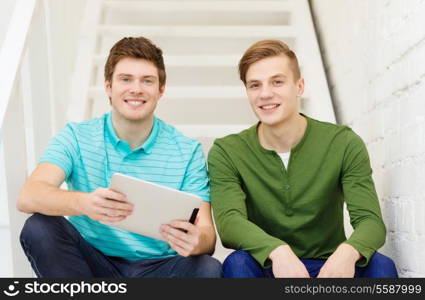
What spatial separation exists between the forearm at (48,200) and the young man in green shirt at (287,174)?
0.42 m

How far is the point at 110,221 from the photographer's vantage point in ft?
5.70

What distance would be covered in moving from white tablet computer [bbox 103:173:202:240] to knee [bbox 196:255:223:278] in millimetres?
129

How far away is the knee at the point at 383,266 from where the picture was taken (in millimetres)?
1777

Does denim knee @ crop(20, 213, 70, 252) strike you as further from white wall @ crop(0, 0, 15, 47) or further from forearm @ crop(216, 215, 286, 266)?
white wall @ crop(0, 0, 15, 47)

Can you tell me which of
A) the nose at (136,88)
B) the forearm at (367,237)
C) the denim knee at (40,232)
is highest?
the nose at (136,88)

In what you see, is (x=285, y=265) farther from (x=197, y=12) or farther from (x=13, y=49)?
(x=197, y=12)

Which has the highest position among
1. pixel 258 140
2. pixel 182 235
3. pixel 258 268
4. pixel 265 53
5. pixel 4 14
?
pixel 4 14

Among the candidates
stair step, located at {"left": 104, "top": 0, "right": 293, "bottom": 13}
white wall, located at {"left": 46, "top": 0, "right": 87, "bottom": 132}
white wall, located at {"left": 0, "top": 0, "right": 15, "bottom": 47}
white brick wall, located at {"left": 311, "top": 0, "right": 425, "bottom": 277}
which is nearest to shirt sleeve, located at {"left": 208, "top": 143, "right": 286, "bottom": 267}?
white brick wall, located at {"left": 311, "top": 0, "right": 425, "bottom": 277}

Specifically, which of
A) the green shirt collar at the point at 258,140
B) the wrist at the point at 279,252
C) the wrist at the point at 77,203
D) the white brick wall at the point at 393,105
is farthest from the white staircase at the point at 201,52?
the wrist at the point at 77,203

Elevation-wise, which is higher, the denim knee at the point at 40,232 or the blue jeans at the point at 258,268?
the denim knee at the point at 40,232

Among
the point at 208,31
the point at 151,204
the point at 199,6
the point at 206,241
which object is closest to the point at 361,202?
the point at 206,241

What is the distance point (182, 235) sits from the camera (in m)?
1.74

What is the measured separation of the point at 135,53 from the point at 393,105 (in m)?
0.77

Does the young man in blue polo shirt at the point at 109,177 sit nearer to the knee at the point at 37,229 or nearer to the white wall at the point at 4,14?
the knee at the point at 37,229
